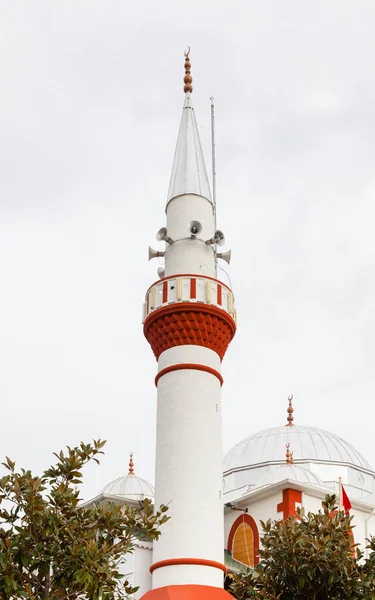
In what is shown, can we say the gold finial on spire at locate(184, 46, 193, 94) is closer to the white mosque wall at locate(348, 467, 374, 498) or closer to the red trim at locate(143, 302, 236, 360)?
the red trim at locate(143, 302, 236, 360)

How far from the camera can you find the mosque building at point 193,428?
63.6 feet

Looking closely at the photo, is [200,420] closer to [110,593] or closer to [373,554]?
[373,554]

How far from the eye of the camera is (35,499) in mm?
12461

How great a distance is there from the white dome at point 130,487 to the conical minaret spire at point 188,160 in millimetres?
11619

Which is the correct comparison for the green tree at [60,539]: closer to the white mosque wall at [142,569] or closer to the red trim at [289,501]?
the white mosque wall at [142,569]

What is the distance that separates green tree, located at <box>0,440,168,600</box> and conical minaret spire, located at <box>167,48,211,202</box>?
468 inches

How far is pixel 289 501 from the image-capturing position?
84.5ft

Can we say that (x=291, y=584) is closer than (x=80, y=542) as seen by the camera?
No

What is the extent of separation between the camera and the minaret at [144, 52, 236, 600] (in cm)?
1931

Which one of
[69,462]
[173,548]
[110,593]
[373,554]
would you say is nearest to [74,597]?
[110,593]

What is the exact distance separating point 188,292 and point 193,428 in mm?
3335

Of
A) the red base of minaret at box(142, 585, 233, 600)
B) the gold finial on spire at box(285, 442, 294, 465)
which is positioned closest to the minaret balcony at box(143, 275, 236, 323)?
the red base of minaret at box(142, 585, 233, 600)

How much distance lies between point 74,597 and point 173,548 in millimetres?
6724

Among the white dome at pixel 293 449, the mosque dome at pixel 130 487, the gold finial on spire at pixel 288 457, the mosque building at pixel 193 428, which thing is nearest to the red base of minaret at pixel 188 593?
the mosque building at pixel 193 428
